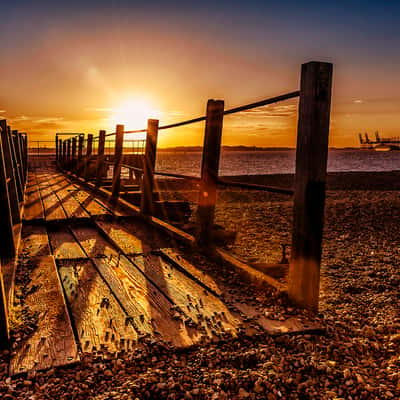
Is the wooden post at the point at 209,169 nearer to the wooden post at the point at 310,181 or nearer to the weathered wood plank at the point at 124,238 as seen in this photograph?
the weathered wood plank at the point at 124,238

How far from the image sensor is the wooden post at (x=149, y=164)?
488 centimetres

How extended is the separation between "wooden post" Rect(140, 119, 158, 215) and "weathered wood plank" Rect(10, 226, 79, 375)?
1.95m

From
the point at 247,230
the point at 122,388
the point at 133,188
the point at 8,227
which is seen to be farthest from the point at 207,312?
the point at 133,188

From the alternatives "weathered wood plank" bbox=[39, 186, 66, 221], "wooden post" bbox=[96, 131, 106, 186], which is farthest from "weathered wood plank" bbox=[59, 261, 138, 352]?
"wooden post" bbox=[96, 131, 106, 186]

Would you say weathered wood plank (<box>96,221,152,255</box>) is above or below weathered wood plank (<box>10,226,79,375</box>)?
above

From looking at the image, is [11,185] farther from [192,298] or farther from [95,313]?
[192,298]

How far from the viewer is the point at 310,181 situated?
2.16 metres

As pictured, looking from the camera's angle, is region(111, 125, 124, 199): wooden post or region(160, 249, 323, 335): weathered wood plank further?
region(111, 125, 124, 199): wooden post

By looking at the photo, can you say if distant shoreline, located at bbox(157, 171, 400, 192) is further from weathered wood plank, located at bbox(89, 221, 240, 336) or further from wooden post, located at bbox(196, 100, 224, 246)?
weathered wood plank, located at bbox(89, 221, 240, 336)

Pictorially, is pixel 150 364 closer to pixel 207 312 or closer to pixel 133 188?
pixel 207 312

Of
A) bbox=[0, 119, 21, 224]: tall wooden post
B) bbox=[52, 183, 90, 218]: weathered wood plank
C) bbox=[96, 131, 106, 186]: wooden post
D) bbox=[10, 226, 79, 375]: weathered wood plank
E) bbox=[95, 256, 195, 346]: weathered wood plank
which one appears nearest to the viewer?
bbox=[10, 226, 79, 375]: weathered wood plank

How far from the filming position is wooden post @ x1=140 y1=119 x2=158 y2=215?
4.88 metres

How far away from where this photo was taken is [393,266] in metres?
4.39

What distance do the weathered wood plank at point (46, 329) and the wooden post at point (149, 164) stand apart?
195 cm
